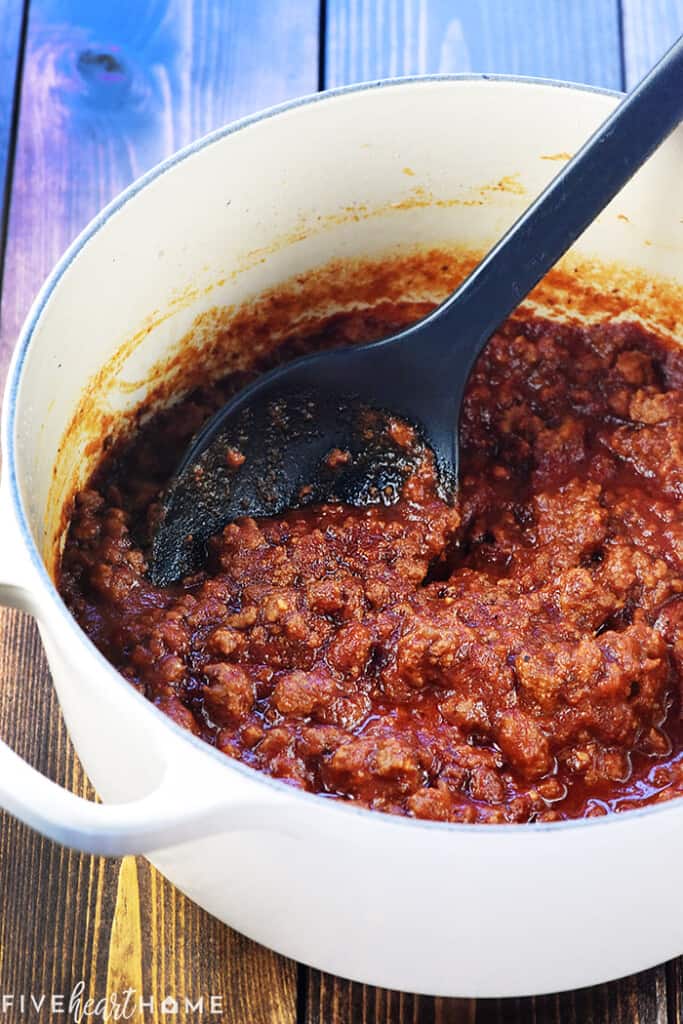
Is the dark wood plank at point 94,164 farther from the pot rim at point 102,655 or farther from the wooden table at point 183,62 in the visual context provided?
the pot rim at point 102,655

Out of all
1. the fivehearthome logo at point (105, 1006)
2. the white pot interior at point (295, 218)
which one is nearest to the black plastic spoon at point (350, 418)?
the white pot interior at point (295, 218)

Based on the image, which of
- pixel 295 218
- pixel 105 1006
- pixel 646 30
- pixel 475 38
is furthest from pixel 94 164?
pixel 105 1006

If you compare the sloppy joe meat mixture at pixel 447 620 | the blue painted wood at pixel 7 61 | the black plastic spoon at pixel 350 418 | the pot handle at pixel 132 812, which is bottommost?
the pot handle at pixel 132 812

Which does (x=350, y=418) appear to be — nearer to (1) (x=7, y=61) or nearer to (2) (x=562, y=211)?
(2) (x=562, y=211)

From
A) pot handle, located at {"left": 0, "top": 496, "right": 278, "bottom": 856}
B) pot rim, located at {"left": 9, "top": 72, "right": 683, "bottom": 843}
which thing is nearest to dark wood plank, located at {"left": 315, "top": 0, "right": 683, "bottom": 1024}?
pot rim, located at {"left": 9, "top": 72, "right": 683, "bottom": 843}

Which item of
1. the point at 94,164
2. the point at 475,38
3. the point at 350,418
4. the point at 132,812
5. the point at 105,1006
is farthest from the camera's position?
the point at 475,38

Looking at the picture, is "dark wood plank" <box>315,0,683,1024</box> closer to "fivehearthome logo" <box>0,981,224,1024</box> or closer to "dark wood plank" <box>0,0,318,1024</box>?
"dark wood plank" <box>0,0,318,1024</box>
